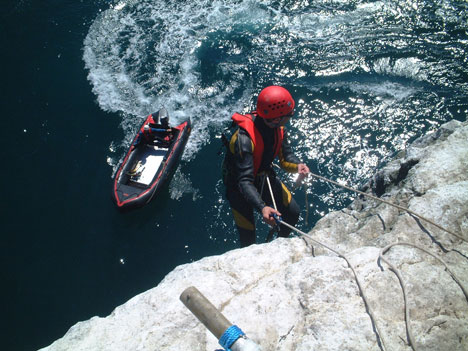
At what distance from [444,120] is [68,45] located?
1097cm

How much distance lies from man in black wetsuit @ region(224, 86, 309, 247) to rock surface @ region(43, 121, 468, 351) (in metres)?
0.67

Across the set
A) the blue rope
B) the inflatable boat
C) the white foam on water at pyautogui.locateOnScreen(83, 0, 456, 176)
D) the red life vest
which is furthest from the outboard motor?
the blue rope

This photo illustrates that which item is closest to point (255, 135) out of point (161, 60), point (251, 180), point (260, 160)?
point (260, 160)

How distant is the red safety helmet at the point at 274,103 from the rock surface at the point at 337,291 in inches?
59.1

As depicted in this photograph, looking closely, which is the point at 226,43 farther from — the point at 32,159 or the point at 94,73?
the point at 32,159

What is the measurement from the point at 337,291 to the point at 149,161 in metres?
5.94

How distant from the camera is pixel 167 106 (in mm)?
9203

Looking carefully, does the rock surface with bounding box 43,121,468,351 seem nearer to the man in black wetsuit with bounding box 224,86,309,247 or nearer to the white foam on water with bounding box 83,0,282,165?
the man in black wetsuit with bounding box 224,86,309,247

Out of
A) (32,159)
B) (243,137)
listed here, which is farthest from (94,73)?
(243,137)

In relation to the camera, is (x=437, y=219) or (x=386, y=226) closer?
(x=437, y=219)

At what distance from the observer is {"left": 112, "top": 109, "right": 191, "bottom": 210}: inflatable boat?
705 cm

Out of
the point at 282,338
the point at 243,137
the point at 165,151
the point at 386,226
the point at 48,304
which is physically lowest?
the point at 48,304

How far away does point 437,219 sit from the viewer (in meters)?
3.31

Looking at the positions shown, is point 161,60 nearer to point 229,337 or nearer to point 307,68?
point 307,68
